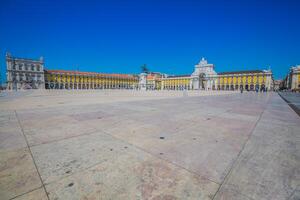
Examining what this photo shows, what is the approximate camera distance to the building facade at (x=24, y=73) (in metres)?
62.8

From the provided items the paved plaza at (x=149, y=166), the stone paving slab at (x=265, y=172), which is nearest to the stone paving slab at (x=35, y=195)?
the paved plaza at (x=149, y=166)

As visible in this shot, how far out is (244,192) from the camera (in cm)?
125

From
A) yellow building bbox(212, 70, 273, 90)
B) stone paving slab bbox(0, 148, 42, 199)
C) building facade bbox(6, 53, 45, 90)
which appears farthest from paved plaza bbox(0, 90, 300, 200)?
building facade bbox(6, 53, 45, 90)

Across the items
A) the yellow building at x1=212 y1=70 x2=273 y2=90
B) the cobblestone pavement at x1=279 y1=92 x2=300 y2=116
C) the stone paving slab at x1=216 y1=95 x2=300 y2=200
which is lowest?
the stone paving slab at x1=216 y1=95 x2=300 y2=200

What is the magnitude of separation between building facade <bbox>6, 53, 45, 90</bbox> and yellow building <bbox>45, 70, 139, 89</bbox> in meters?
4.36

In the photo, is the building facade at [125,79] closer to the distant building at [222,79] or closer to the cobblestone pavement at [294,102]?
the distant building at [222,79]

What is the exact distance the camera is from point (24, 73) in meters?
65.8

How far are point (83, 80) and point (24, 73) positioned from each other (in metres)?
25.8

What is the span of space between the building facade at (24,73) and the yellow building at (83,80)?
436 cm

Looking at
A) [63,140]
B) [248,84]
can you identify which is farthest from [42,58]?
[248,84]

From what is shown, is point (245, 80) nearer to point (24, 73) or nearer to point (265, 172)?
point (265, 172)

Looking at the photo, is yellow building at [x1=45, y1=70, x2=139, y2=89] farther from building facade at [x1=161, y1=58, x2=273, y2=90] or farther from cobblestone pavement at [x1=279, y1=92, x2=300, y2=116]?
cobblestone pavement at [x1=279, y1=92, x2=300, y2=116]

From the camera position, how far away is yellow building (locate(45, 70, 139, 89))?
7512 cm

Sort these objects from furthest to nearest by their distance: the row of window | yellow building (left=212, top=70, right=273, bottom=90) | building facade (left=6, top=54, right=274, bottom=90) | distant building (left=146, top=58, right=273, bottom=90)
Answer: the row of window, distant building (left=146, top=58, right=273, bottom=90), building facade (left=6, top=54, right=274, bottom=90), yellow building (left=212, top=70, right=273, bottom=90)
